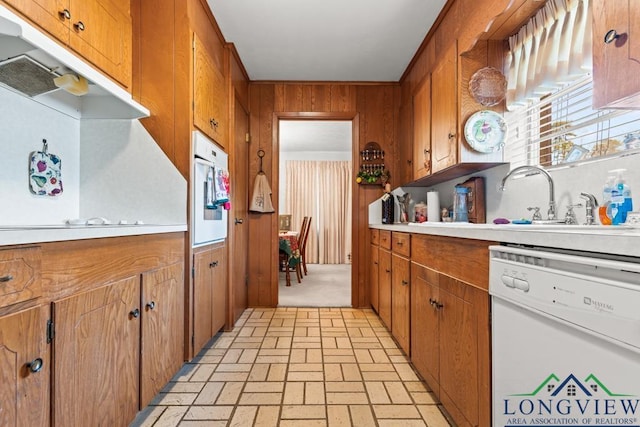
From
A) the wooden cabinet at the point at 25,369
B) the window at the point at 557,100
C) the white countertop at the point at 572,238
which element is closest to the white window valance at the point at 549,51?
the window at the point at 557,100

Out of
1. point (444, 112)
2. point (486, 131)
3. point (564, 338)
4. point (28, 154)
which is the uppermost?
point (444, 112)

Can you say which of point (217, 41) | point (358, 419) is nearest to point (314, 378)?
point (358, 419)

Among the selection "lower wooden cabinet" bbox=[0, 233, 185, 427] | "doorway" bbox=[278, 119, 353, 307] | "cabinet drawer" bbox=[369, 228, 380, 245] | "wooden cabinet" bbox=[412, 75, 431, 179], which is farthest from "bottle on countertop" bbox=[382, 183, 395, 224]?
"doorway" bbox=[278, 119, 353, 307]

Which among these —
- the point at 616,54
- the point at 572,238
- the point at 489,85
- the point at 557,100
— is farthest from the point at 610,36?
the point at 489,85

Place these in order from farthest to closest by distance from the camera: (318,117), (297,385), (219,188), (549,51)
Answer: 1. (318,117)
2. (219,188)
3. (297,385)
4. (549,51)

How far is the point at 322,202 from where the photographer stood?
23.4 feet

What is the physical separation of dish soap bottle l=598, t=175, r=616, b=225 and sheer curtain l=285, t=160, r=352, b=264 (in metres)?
5.76

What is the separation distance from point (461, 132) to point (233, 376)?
2.00m

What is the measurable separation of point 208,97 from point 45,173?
1.08 metres

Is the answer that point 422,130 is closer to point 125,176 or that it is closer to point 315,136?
point 125,176

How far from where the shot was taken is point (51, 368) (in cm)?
91

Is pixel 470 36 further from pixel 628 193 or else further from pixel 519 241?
pixel 519 241

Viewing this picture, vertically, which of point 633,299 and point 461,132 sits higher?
point 461,132

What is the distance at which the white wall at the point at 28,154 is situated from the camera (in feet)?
4.55
